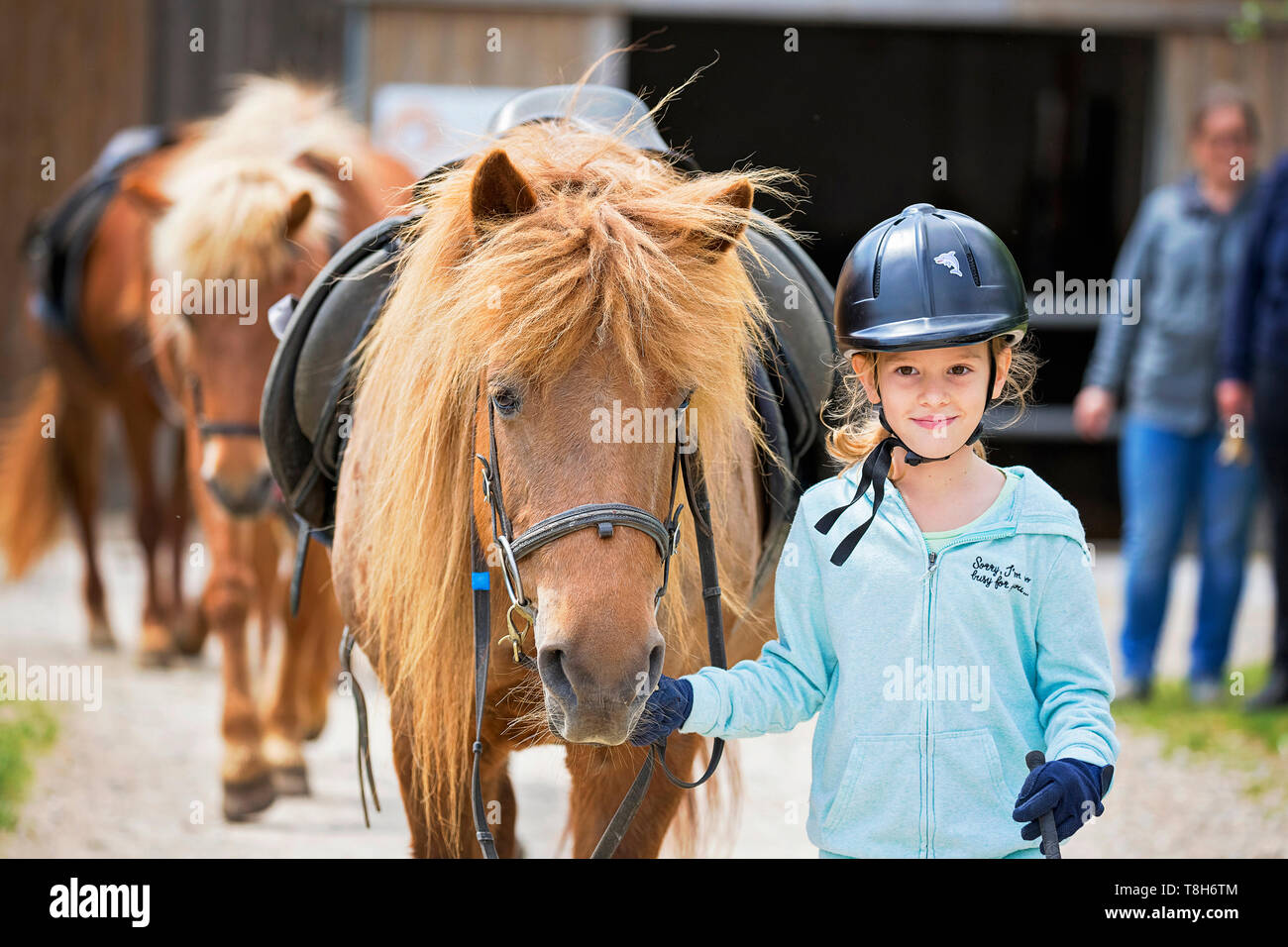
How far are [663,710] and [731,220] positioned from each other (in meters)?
0.73

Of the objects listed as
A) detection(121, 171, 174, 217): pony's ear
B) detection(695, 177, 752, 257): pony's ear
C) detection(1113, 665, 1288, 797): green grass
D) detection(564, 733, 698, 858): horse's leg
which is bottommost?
detection(1113, 665, 1288, 797): green grass

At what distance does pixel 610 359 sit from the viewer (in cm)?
175

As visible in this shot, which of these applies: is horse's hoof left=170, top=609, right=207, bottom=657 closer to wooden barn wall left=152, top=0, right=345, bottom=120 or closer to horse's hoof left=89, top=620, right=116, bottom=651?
horse's hoof left=89, top=620, right=116, bottom=651

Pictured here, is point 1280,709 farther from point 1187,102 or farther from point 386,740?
point 1187,102

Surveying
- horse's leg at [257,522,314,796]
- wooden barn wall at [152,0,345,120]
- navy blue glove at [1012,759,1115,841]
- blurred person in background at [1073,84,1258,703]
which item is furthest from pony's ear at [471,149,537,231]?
wooden barn wall at [152,0,345,120]

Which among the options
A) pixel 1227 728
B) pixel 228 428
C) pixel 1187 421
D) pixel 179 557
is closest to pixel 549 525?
pixel 228 428

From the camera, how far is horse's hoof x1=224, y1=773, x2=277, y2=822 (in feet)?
12.9

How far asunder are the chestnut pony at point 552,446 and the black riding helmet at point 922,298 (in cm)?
20

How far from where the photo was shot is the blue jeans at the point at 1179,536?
17.4 feet

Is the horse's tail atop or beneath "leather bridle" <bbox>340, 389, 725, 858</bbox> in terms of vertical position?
beneath

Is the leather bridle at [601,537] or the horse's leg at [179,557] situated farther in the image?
the horse's leg at [179,557]

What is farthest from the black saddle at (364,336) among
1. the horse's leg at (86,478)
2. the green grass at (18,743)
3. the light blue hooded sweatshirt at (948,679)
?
the horse's leg at (86,478)

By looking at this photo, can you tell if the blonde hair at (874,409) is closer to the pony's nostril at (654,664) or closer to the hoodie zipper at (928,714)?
the hoodie zipper at (928,714)

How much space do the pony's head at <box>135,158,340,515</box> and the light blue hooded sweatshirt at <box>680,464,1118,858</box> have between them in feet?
7.60
